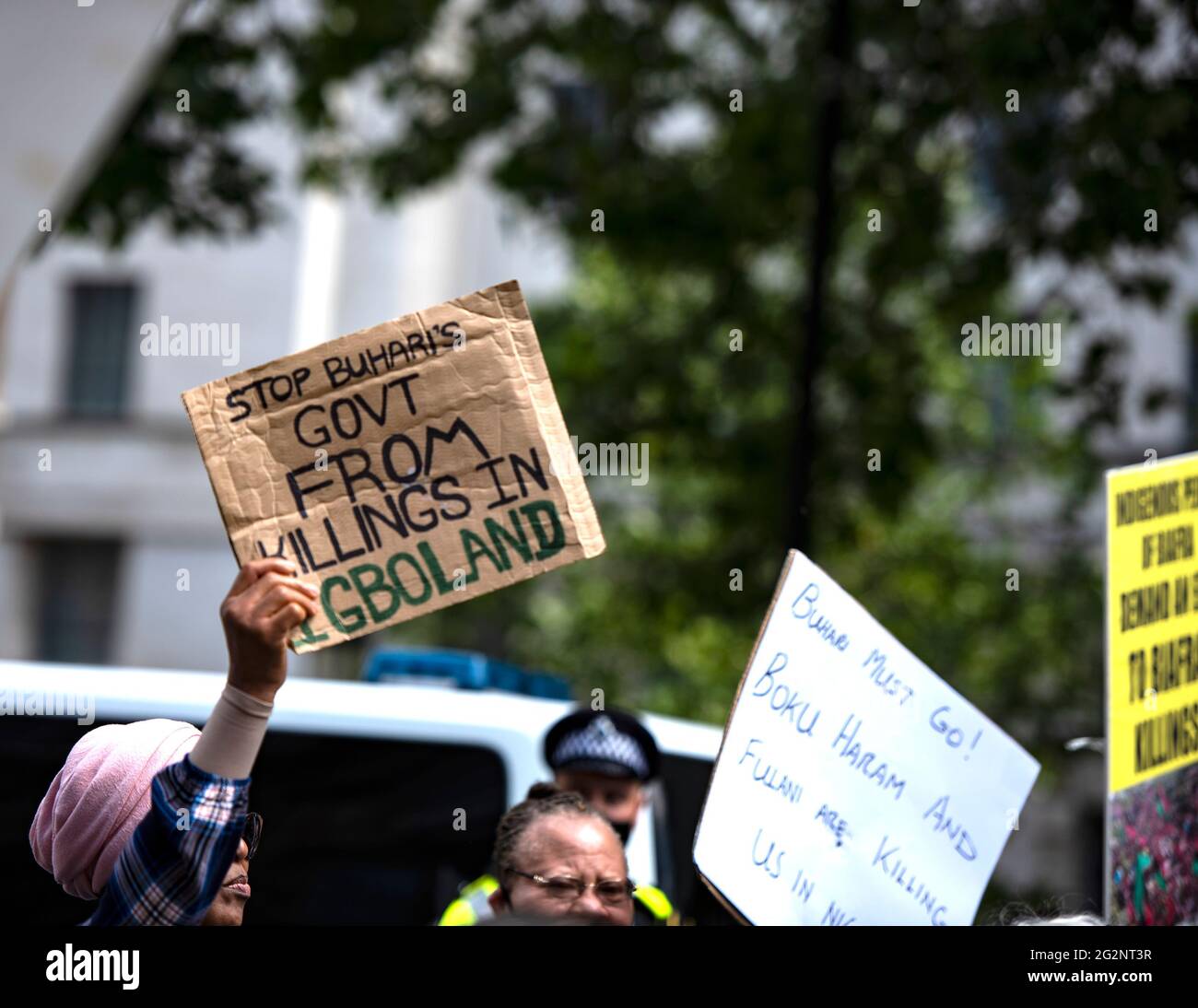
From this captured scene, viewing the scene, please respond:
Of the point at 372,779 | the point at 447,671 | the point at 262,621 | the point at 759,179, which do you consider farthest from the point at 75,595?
the point at 262,621

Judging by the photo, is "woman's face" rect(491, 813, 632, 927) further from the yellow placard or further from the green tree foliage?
the green tree foliage

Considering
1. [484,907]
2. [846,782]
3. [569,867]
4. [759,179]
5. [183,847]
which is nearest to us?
[183,847]

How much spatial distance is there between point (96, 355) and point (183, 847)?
18.2 metres

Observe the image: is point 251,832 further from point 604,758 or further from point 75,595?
point 75,595

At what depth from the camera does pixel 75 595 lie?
18.5 meters

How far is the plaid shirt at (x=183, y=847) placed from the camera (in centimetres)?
151

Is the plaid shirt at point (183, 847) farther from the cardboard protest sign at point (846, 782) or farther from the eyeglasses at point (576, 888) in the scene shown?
the eyeglasses at point (576, 888)

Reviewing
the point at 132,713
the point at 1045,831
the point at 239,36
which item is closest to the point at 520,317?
the point at 132,713

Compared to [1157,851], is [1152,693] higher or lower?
higher

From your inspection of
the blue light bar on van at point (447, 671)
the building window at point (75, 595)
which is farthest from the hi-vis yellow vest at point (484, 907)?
the building window at point (75, 595)

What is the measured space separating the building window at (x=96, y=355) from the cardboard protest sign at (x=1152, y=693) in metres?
17.2

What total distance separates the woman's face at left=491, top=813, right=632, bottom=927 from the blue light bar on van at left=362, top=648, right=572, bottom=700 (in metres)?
2.06

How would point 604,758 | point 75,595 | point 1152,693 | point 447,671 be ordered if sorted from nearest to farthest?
point 1152,693, point 604,758, point 447,671, point 75,595
